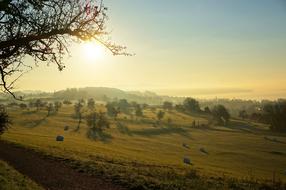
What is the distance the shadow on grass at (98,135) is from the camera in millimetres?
91950

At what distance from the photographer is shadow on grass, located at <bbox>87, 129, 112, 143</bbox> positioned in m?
91.9

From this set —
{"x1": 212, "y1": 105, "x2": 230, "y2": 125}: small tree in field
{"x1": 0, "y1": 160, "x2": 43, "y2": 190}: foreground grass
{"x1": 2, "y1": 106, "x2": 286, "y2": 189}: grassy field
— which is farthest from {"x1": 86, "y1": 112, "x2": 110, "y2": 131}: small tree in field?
{"x1": 0, "y1": 160, "x2": 43, "y2": 190}: foreground grass

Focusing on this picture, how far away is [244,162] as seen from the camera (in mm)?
77000

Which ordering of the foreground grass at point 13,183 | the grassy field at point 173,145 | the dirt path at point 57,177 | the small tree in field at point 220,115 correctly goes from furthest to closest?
the small tree in field at point 220,115, the grassy field at point 173,145, the dirt path at point 57,177, the foreground grass at point 13,183

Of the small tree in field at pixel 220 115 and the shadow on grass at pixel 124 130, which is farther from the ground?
the small tree in field at pixel 220 115

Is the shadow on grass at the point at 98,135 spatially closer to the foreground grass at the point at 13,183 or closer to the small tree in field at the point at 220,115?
the foreground grass at the point at 13,183

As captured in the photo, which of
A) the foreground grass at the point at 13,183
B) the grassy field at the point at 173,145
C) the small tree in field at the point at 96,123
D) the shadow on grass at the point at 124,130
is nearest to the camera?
the foreground grass at the point at 13,183

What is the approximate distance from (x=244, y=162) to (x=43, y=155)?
56.7m

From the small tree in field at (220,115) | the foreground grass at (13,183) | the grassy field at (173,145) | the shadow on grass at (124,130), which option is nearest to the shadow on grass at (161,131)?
the grassy field at (173,145)

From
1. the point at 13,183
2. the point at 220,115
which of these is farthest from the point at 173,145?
the point at 13,183

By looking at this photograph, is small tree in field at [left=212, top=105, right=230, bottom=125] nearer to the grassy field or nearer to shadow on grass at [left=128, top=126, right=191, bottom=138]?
the grassy field

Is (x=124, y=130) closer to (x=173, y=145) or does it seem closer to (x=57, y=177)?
(x=173, y=145)

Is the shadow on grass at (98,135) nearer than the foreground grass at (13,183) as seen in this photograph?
No

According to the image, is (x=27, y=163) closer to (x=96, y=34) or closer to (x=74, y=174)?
(x=74, y=174)
